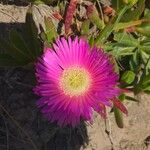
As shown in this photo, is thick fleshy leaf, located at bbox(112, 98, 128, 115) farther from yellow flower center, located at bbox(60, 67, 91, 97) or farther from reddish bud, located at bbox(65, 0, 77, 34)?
reddish bud, located at bbox(65, 0, 77, 34)

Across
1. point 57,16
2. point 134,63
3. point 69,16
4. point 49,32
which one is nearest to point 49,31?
point 49,32

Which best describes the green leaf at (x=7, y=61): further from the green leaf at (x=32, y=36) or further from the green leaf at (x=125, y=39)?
the green leaf at (x=125, y=39)

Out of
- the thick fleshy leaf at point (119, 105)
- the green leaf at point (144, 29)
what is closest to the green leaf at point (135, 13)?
the green leaf at point (144, 29)

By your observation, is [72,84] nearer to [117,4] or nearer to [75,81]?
[75,81]

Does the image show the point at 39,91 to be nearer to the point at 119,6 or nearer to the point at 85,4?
the point at 119,6

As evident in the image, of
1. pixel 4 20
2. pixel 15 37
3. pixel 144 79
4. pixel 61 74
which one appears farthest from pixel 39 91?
pixel 4 20

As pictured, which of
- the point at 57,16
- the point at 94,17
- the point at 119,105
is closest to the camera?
the point at 119,105

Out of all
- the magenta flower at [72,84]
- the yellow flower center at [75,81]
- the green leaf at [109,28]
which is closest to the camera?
the magenta flower at [72,84]

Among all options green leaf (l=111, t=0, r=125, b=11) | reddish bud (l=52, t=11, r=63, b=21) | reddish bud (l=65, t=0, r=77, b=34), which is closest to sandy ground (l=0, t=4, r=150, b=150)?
reddish bud (l=52, t=11, r=63, b=21)
